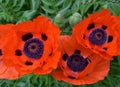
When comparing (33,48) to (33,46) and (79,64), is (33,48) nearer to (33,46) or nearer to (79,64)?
(33,46)

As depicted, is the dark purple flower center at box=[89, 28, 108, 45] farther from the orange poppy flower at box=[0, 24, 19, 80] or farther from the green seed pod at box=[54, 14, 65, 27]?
the orange poppy flower at box=[0, 24, 19, 80]

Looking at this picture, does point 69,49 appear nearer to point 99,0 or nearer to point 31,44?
point 31,44

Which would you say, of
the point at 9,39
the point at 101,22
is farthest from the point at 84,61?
the point at 9,39

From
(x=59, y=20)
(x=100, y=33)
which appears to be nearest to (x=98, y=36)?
(x=100, y=33)

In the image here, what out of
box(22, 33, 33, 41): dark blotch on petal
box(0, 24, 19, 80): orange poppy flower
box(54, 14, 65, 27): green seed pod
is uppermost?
box(54, 14, 65, 27): green seed pod

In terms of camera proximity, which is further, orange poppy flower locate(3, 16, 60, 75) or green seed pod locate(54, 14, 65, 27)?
green seed pod locate(54, 14, 65, 27)

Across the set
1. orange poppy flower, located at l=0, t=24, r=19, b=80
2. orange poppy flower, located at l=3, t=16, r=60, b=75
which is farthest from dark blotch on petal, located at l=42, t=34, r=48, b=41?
orange poppy flower, located at l=0, t=24, r=19, b=80

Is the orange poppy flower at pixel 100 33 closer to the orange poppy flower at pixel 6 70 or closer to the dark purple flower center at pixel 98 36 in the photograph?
the dark purple flower center at pixel 98 36
